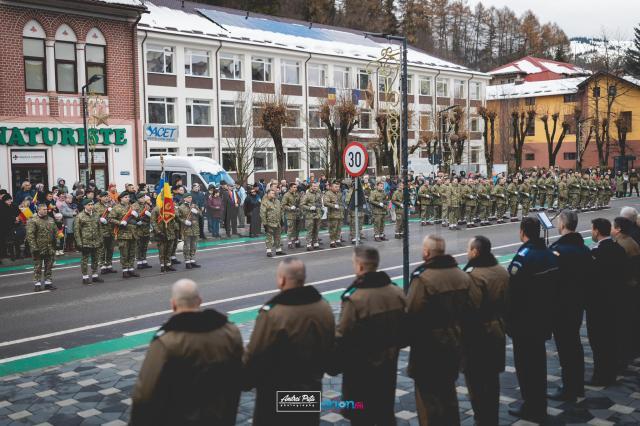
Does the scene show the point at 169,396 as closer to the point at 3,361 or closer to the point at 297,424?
the point at 297,424

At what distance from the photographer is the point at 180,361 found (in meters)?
4.12

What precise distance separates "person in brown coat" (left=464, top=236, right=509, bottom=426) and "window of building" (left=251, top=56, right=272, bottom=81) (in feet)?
139

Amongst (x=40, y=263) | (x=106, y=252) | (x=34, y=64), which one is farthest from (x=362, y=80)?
(x=40, y=263)

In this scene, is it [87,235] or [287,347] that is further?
[87,235]

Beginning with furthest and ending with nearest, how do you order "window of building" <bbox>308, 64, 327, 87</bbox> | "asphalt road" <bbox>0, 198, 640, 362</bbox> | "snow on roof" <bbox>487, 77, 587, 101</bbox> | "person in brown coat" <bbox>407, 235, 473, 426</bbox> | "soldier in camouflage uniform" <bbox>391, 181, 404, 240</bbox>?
"snow on roof" <bbox>487, 77, 587, 101</bbox> < "window of building" <bbox>308, 64, 327, 87</bbox> < "soldier in camouflage uniform" <bbox>391, 181, 404, 240</bbox> < "asphalt road" <bbox>0, 198, 640, 362</bbox> < "person in brown coat" <bbox>407, 235, 473, 426</bbox>

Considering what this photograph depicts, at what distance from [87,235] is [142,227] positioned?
5.16 ft

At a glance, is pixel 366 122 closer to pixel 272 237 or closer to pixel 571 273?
pixel 272 237

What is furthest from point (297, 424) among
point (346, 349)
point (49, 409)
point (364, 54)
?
point (364, 54)

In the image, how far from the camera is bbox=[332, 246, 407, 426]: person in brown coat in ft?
17.2

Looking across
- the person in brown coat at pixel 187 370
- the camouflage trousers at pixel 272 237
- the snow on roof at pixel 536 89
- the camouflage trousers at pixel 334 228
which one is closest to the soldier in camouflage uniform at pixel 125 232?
the camouflage trousers at pixel 272 237

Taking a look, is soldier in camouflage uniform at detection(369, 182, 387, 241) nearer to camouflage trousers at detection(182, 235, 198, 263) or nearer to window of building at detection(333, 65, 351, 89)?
camouflage trousers at detection(182, 235, 198, 263)

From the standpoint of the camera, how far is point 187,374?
416 centimetres

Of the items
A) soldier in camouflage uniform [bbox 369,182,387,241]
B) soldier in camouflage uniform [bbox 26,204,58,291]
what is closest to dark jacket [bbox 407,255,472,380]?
soldier in camouflage uniform [bbox 26,204,58,291]

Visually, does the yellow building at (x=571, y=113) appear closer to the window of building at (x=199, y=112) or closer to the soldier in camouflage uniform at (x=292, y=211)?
the window of building at (x=199, y=112)
